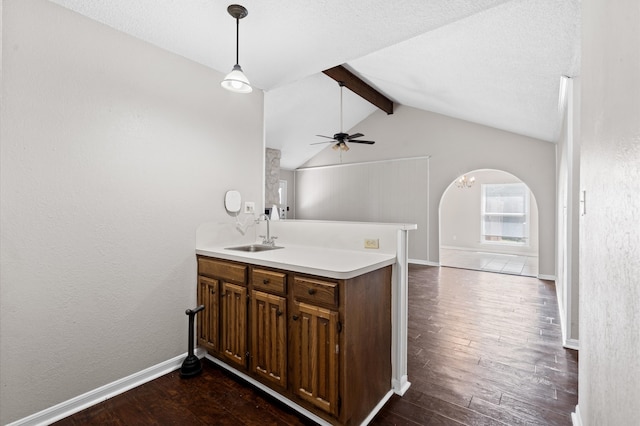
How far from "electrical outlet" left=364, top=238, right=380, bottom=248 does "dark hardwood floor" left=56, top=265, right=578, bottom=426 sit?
104 centimetres

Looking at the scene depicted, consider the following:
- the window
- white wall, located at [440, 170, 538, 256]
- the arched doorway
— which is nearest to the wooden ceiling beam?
the arched doorway

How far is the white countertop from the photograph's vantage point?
1656 millimetres

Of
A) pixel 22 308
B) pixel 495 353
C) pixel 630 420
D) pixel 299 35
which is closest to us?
pixel 630 420

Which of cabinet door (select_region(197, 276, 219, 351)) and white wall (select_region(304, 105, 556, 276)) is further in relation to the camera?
white wall (select_region(304, 105, 556, 276))

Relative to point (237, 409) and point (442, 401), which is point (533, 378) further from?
A: point (237, 409)

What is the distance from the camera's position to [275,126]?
6922 mm

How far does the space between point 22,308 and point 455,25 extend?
3.88 meters

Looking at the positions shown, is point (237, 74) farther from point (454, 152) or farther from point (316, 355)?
point (454, 152)

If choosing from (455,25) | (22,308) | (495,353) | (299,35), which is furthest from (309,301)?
(455,25)

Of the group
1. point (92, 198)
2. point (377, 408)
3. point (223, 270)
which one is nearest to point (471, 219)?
point (377, 408)

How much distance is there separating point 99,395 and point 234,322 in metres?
0.98

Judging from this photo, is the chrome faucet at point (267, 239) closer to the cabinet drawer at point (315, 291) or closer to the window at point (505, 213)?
the cabinet drawer at point (315, 291)

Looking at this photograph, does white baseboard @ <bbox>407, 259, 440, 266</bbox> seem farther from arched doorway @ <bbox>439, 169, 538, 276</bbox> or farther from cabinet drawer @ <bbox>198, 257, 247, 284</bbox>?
cabinet drawer @ <bbox>198, 257, 247, 284</bbox>

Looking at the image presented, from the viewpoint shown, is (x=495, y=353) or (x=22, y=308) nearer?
(x=22, y=308)
